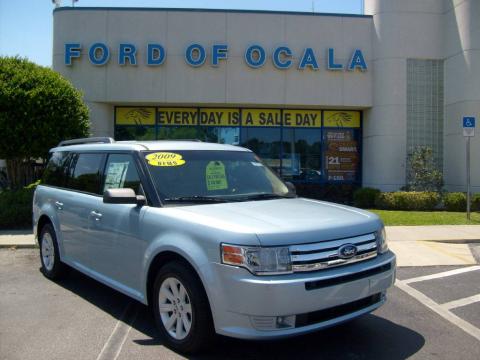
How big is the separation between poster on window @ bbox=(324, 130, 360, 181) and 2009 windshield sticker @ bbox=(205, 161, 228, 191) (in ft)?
44.2

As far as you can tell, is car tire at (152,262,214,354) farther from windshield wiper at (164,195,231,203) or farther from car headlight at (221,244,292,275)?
windshield wiper at (164,195,231,203)

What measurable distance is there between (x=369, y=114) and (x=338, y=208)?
45.3 feet

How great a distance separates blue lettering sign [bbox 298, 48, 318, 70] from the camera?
1694cm

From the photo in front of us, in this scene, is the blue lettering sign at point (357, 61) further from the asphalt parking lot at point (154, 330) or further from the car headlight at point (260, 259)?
the car headlight at point (260, 259)

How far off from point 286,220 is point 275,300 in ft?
2.40

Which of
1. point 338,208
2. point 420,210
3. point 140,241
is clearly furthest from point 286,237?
point 420,210

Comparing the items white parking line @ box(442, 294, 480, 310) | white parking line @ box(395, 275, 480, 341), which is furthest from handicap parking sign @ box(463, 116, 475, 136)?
white parking line @ box(442, 294, 480, 310)

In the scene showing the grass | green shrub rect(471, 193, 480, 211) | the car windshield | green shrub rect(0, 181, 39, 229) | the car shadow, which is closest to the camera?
the car shadow

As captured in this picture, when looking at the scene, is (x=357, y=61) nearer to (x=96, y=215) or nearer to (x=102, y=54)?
(x=102, y=54)

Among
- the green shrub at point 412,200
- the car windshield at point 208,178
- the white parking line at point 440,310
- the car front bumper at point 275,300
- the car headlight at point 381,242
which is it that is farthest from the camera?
the green shrub at point 412,200

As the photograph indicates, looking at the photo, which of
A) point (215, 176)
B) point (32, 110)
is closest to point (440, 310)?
point (215, 176)

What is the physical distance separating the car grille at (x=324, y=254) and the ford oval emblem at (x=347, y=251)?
11 millimetres

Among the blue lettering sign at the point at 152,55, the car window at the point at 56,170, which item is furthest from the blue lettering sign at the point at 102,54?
the car window at the point at 56,170

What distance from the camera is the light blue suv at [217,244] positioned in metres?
3.67
